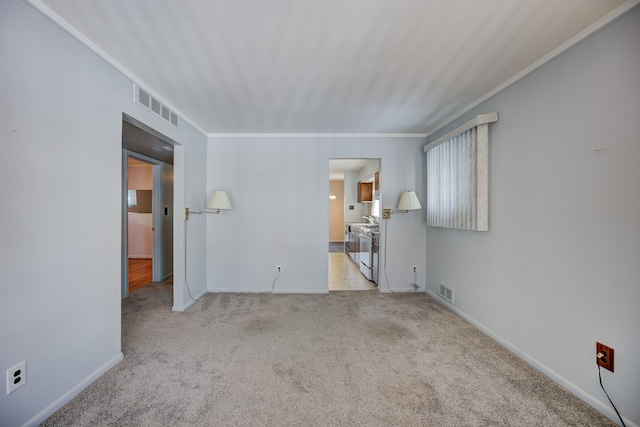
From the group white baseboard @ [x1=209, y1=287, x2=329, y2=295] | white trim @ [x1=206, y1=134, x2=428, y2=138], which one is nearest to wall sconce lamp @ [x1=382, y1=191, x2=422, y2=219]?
white trim @ [x1=206, y1=134, x2=428, y2=138]

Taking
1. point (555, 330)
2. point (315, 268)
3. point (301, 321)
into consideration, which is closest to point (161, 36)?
point (301, 321)

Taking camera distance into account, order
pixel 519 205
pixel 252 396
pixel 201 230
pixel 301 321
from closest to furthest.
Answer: pixel 252 396, pixel 519 205, pixel 301 321, pixel 201 230

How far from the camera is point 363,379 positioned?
1.73 m

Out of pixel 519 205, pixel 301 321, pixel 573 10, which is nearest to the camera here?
pixel 573 10

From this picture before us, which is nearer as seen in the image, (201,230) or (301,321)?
(301,321)

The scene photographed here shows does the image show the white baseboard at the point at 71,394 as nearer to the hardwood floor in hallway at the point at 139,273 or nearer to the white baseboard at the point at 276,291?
the white baseboard at the point at 276,291

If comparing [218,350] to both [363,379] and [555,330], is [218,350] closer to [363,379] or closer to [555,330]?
[363,379]

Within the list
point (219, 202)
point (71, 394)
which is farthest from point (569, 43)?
point (71, 394)

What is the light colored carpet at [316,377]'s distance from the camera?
4.64 feet

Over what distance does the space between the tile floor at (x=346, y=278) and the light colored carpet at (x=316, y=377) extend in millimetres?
1068

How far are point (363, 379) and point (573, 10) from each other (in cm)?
271

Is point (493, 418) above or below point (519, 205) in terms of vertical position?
below

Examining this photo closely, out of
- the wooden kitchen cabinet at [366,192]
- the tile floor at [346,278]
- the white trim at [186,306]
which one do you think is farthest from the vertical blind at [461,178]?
the white trim at [186,306]

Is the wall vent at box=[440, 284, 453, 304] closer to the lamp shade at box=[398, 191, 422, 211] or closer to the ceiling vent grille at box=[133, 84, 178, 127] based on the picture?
the lamp shade at box=[398, 191, 422, 211]
